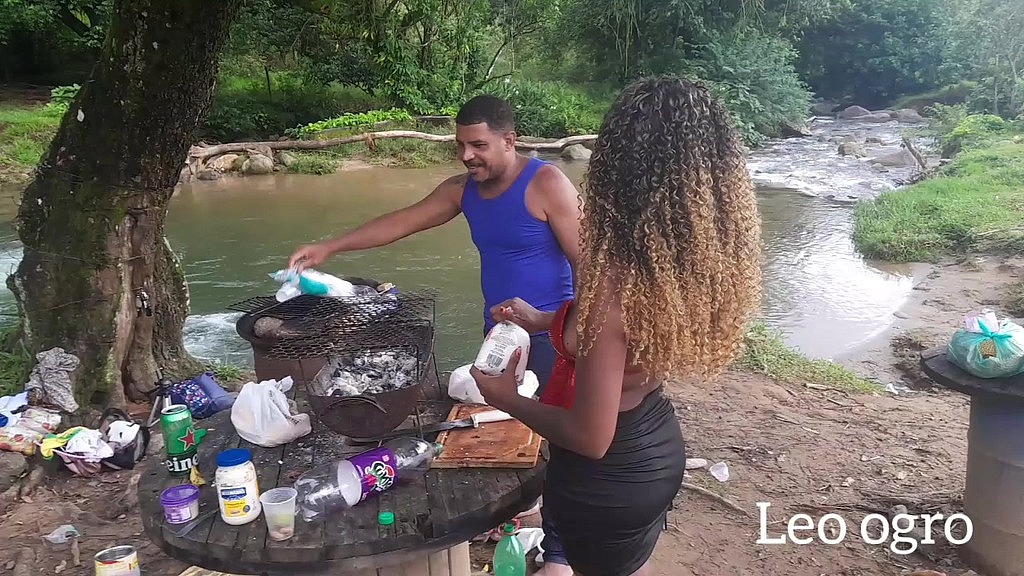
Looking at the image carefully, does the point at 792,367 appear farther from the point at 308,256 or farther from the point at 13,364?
the point at 13,364

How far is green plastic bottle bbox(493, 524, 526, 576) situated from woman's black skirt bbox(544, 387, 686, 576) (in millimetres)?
918

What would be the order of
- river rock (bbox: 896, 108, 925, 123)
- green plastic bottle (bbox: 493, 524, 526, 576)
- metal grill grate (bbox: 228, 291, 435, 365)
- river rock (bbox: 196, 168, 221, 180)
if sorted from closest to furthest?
1. metal grill grate (bbox: 228, 291, 435, 365)
2. green plastic bottle (bbox: 493, 524, 526, 576)
3. river rock (bbox: 196, 168, 221, 180)
4. river rock (bbox: 896, 108, 925, 123)

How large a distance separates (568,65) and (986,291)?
63.1ft

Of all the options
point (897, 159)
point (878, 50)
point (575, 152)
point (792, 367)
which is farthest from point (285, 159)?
point (878, 50)

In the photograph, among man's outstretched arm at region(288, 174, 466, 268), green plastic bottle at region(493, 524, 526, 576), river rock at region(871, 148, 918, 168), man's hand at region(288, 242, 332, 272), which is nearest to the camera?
green plastic bottle at region(493, 524, 526, 576)

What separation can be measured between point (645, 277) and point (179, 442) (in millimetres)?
1601

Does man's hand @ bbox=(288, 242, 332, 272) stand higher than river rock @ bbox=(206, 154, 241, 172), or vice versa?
man's hand @ bbox=(288, 242, 332, 272)

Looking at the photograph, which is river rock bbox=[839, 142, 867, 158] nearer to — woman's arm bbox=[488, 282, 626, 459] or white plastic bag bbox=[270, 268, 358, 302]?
white plastic bag bbox=[270, 268, 358, 302]

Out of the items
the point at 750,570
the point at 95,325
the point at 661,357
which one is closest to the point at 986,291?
the point at 750,570

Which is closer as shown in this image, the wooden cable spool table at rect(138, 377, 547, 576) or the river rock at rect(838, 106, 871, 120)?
the wooden cable spool table at rect(138, 377, 547, 576)

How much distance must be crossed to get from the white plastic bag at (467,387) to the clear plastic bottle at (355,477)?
444 millimetres

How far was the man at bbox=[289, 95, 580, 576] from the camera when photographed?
3102mm

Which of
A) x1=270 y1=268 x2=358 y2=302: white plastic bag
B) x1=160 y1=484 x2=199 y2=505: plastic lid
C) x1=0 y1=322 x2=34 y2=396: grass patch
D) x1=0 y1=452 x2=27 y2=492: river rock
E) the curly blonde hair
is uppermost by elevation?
the curly blonde hair

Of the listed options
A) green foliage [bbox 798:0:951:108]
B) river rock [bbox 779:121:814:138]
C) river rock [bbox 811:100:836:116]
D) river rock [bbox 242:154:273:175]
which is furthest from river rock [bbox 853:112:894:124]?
river rock [bbox 242:154:273:175]
